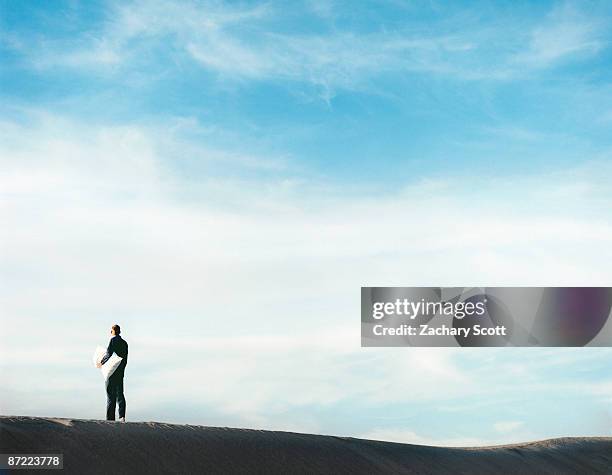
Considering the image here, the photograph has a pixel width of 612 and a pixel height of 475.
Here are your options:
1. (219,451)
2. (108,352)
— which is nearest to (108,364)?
(108,352)

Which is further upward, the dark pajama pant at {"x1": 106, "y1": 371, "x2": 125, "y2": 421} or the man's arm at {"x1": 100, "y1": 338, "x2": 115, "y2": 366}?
the man's arm at {"x1": 100, "y1": 338, "x2": 115, "y2": 366}

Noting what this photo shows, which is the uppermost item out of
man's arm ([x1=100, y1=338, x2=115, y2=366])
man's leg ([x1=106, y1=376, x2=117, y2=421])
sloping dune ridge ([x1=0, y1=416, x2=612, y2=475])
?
man's arm ([x1=100, y1=338, x2=115, y2=366])

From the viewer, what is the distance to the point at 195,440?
16109 millimetres

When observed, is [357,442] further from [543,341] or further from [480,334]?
[543,341]

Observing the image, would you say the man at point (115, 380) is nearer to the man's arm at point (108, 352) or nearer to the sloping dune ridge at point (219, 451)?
the man's arm at point (108, 352)

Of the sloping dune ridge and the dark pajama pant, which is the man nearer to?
the dark pajama pant

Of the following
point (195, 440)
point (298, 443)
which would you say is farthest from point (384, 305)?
point (195, 440)

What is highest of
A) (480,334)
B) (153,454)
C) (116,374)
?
(480,334)

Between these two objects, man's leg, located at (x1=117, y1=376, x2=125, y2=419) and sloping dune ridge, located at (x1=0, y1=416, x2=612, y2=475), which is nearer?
sloping dune ridge, located at (x1=0, y1=416, x2=612, y2=475)

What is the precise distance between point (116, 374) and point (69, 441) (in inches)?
82.9

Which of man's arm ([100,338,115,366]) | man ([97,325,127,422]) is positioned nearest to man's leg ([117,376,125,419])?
man ([97,325,127,422])

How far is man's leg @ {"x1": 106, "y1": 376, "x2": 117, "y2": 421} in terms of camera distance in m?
16.4

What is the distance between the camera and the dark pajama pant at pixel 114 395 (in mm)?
16453

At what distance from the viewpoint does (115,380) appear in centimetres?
1648
